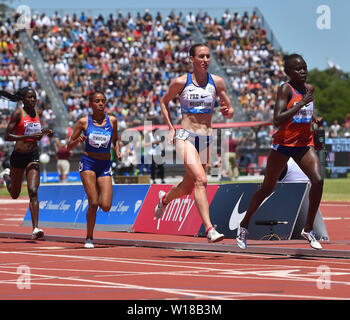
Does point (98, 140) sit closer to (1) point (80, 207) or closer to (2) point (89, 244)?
(2) point (89, 244)

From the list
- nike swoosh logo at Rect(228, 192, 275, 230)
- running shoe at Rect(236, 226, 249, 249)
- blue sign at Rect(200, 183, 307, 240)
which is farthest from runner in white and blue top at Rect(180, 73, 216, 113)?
nike swoosh logo at Rect(228, 192, 275, 230)

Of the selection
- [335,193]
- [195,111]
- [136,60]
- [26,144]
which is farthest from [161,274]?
[136,60]

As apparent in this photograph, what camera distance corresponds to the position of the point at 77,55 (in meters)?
55.1

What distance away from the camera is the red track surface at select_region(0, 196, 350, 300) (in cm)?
825

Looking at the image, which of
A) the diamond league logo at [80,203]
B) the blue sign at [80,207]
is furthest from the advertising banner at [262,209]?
the diamond league logo at [80,203]

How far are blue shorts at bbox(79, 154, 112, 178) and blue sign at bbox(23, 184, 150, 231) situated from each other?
271 cm

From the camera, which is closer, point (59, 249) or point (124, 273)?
point (124, 273)

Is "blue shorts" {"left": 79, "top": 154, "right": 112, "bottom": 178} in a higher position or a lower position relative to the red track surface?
higher

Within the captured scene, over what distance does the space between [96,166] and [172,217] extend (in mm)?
2397

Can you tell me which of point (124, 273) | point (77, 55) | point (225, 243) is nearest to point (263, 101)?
point (77, 55)

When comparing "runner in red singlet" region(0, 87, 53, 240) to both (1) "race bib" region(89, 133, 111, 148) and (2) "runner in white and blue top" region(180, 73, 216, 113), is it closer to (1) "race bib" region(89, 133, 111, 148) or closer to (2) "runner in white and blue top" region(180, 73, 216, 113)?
(1) "race bib" region(89, 133, 111, 148)

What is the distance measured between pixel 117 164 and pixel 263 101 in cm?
1661
